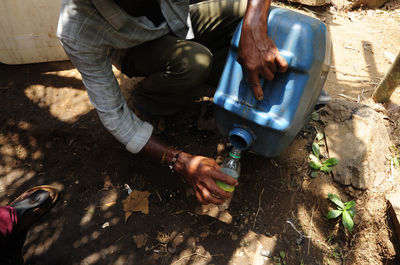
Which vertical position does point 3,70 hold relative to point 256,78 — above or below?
below

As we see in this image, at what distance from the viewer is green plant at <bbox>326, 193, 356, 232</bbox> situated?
74.0 inches

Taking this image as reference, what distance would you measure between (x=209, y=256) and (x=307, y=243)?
0.74 m

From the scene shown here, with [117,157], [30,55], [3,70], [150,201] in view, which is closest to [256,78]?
[150,201]

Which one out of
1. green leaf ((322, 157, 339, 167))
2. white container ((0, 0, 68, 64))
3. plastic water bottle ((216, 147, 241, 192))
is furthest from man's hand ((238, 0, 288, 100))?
white container ((0, 0, 68, 64))

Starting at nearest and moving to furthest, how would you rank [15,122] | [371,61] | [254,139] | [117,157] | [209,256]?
[254,139] → [209,256] → [117,157] → [15,122] → [371,61]

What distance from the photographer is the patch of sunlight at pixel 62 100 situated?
2604 millimetres

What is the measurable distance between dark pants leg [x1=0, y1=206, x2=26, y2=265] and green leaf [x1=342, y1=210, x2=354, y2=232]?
2.25 m

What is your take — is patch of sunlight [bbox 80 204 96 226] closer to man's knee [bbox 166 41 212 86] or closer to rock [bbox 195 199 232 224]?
rock [bbox 195 199 232 224]

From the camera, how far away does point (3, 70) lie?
2.91m

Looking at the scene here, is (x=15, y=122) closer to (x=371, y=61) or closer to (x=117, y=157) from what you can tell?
(x=117, y=157)

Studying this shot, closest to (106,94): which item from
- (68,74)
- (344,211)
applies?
(68,74)

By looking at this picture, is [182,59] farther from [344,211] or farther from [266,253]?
[344,211]

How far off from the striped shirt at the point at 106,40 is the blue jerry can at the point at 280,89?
24.1 inches

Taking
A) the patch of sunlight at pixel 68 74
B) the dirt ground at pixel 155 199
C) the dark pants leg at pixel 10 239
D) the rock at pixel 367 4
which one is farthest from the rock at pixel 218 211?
the rock at pixel 367 4
